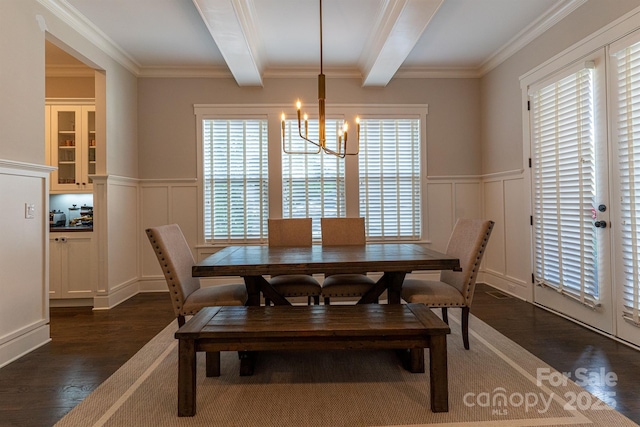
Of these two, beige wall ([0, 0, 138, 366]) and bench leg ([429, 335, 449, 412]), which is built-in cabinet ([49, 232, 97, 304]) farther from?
bench leg ([429, 335, 449, 412])

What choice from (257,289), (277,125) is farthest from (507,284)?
(277,125)

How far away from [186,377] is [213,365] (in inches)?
18.6

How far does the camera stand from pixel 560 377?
2.14m

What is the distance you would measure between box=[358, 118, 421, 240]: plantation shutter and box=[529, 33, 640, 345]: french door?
4.82ft

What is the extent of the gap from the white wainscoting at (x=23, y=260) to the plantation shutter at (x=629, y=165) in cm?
452

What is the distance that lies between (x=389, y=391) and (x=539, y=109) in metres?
3.22

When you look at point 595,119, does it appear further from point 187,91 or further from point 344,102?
point 187,91

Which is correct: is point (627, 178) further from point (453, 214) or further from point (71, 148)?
point (71, 148)

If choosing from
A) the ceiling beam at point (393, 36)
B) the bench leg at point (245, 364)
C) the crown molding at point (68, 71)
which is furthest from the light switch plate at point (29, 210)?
the ceiling beam at point (393, 36)

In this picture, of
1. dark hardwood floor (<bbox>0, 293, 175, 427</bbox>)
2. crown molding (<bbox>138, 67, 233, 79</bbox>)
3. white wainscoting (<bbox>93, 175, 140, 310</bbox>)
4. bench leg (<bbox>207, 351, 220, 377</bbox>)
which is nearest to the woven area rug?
bench leg (<bbox>207, 351, 220, 377</bbox>)

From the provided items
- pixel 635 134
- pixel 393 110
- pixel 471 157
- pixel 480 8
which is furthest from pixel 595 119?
pixel 393 110

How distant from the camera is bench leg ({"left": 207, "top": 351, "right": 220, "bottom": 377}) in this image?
7.26 ft

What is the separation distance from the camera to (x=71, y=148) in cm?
423

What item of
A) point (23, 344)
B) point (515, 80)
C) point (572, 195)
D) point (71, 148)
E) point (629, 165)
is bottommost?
point (23, 344)
